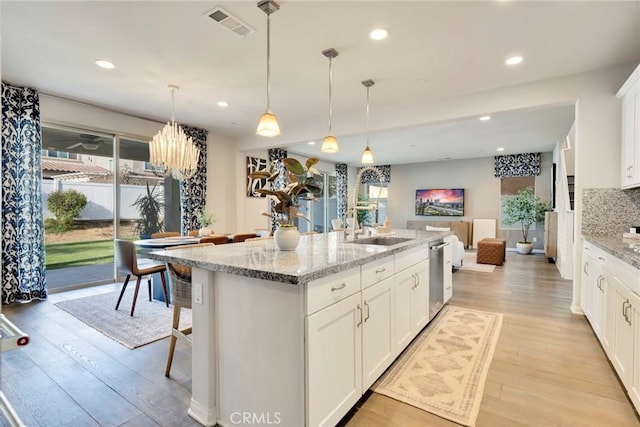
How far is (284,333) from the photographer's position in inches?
67.9

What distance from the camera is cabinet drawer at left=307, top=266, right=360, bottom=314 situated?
5.58 feet

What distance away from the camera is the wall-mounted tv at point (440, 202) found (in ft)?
32.7

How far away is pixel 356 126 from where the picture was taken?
533 cm

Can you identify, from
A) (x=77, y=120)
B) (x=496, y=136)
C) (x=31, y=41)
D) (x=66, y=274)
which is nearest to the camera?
(x=31, y=41)

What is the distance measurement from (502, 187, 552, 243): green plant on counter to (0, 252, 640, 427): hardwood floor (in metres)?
5.39

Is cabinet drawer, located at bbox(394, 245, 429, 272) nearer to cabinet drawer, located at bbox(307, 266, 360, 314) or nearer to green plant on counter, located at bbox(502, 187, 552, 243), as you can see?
cabinet drawer, located at bbox(307, 266, 360, 314)

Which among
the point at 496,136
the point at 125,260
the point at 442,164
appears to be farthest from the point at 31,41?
the point at 442,164

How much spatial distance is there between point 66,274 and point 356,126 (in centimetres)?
508

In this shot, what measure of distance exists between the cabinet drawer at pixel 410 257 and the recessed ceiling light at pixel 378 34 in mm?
1908

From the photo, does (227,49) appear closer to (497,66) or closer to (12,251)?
(497,66)

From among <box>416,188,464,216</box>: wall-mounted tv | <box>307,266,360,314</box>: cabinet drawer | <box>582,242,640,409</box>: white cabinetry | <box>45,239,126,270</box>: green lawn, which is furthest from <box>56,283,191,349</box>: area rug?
<box>416,188,464,216</box>: wall-mounted tv

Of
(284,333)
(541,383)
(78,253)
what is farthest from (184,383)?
(78,253)

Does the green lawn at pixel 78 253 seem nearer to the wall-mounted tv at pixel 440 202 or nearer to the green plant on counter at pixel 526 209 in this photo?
the wall-mounted tv at pixel 440 202

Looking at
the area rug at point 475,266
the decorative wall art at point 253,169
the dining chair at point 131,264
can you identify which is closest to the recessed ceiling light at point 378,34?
the dining chair at point 131,264
